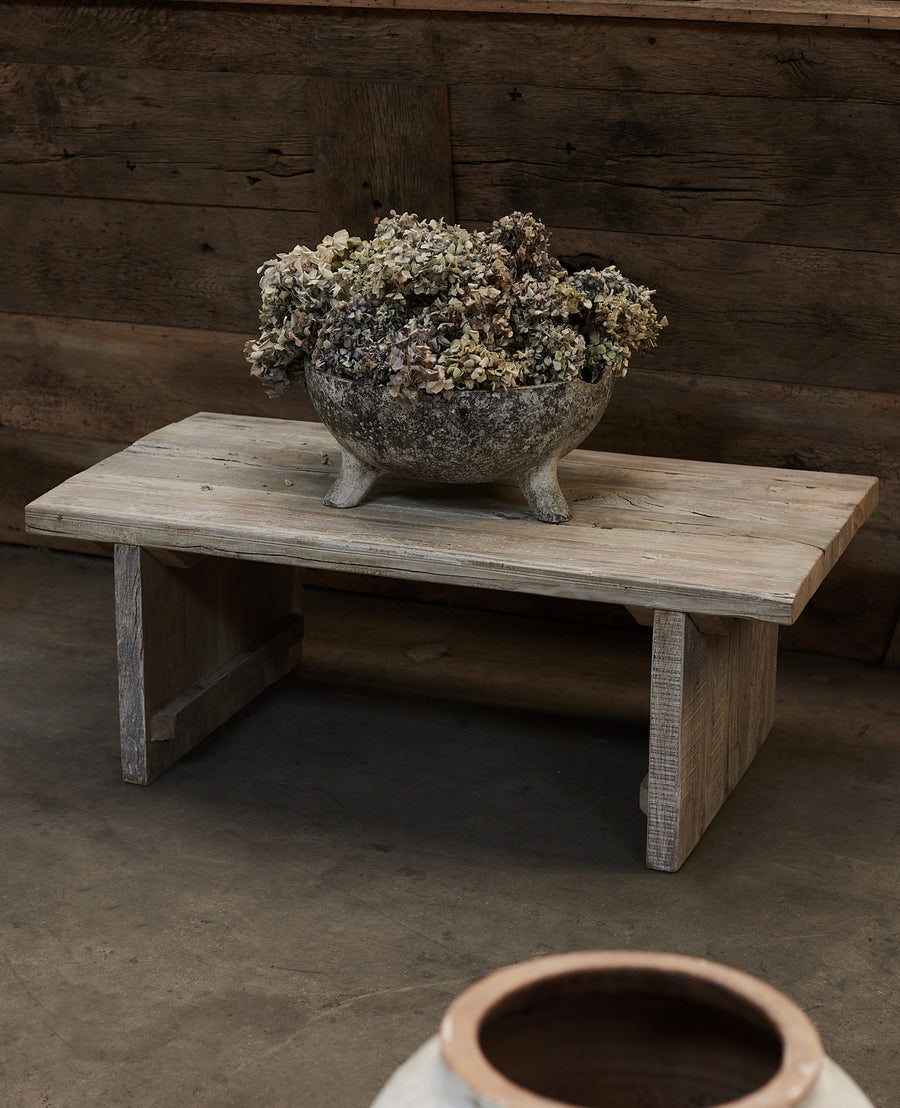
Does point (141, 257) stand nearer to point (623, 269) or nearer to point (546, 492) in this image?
point (623, 269)

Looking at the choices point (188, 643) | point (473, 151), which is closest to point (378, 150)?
point (473, 151)

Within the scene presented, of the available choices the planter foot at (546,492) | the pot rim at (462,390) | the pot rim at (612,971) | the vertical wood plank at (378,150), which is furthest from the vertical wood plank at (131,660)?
the pot rim at (612,971)

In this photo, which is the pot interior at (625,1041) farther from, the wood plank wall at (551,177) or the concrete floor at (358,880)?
the wood plank wall at (551,177)

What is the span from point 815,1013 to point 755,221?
4.72ft

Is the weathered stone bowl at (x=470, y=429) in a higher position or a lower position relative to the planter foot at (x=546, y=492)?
higher

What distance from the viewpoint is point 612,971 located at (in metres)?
0.88

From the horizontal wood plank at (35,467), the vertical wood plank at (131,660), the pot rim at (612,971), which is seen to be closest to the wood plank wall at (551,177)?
the horizontal wood plank at (35,467)

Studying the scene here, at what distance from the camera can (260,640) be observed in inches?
104

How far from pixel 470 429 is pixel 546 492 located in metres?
0.18

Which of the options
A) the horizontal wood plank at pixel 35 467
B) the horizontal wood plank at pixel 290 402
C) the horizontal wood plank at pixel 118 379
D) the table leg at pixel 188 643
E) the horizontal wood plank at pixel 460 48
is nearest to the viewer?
the table leg at pixel 188 643

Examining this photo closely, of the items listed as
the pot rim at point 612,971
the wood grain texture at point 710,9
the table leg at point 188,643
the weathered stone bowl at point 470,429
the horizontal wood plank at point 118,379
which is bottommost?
the table leg at point 188,643

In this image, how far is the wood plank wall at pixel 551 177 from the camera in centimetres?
244

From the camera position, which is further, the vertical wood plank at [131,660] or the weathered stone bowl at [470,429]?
the vertical wood plank at [131,660]

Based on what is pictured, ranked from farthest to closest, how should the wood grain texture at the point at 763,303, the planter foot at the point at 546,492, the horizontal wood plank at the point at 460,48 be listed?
the wood grain texture at the point at 763,303
the horizontal wood plank at the point at 460,48
the planter foot at the point at 546,492
